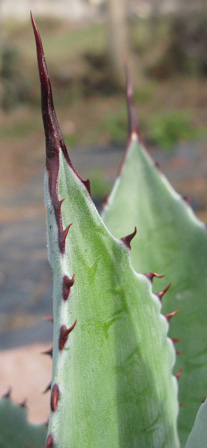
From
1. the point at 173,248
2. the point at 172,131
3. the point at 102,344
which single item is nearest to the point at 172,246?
the point at 173,248

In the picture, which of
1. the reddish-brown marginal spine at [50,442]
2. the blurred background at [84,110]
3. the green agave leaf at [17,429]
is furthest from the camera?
the blurred background at [84,110]

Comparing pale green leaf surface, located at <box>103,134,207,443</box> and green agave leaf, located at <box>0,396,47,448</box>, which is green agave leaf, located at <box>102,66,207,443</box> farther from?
green agave leaf, located at <box>0,396,47,448</box>

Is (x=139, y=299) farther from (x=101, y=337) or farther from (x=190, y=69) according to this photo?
(x=190, y=69)

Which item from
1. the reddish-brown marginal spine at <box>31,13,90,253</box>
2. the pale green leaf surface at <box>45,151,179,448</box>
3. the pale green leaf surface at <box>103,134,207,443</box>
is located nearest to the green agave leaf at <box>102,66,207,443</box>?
the pale green leaf surface at <box>103,134,207,443</box>

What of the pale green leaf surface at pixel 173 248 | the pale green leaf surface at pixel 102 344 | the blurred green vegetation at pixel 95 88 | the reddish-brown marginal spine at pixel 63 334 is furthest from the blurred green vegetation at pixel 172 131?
the reddish-brown marginal spine at pixel 63 334

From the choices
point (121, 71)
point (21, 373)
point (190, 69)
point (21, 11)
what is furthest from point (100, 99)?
point (21, 373)

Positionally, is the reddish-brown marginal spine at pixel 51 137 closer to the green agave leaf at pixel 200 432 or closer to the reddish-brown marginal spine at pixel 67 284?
the reddish-brown marginal spine at pixel 67 284

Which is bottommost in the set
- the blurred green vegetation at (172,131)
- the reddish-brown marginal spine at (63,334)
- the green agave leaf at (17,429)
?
the blurred green vegetation at (172,131)
